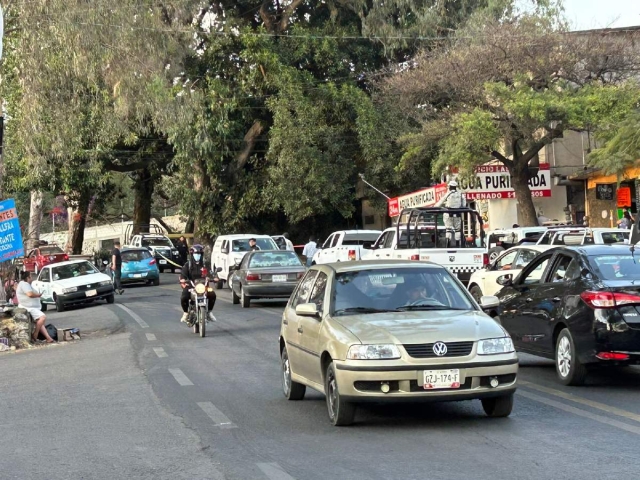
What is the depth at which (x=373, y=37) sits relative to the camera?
4416 centimetres

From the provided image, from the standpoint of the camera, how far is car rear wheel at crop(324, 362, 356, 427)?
919 centimetres

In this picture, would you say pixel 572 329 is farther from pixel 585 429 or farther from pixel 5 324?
pixel 5 324

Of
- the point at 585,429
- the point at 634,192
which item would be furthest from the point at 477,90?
the point at 585,429

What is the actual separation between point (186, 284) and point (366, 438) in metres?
11.9

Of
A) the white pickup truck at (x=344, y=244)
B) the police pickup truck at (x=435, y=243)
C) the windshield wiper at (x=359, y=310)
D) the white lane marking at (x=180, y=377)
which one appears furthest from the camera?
the white pickup truck at (x=344, y=244)

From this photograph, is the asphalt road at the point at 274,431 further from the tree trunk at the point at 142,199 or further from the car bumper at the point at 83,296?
the tree trunk at the point at 142,199

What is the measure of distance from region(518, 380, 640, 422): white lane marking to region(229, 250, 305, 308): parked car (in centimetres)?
1456

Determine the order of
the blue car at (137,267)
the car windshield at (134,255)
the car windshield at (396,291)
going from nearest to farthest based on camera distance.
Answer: the car windshield at (396,291), the blue car at (137,267), the car windshield at (134,255)

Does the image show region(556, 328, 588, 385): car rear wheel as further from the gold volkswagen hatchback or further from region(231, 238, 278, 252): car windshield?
region(231, 238, 278, 252): car windshield

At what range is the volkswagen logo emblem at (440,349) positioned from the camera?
8844 millimetres

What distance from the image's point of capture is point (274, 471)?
7578 millimetres

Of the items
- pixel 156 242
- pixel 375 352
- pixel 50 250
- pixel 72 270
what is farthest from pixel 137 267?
pixel 375 352

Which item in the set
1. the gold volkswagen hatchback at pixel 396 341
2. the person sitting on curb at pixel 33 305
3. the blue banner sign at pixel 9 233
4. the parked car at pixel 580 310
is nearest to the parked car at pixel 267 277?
the person sitting on curb at pixel 33 305

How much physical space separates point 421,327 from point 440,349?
0.34 m
